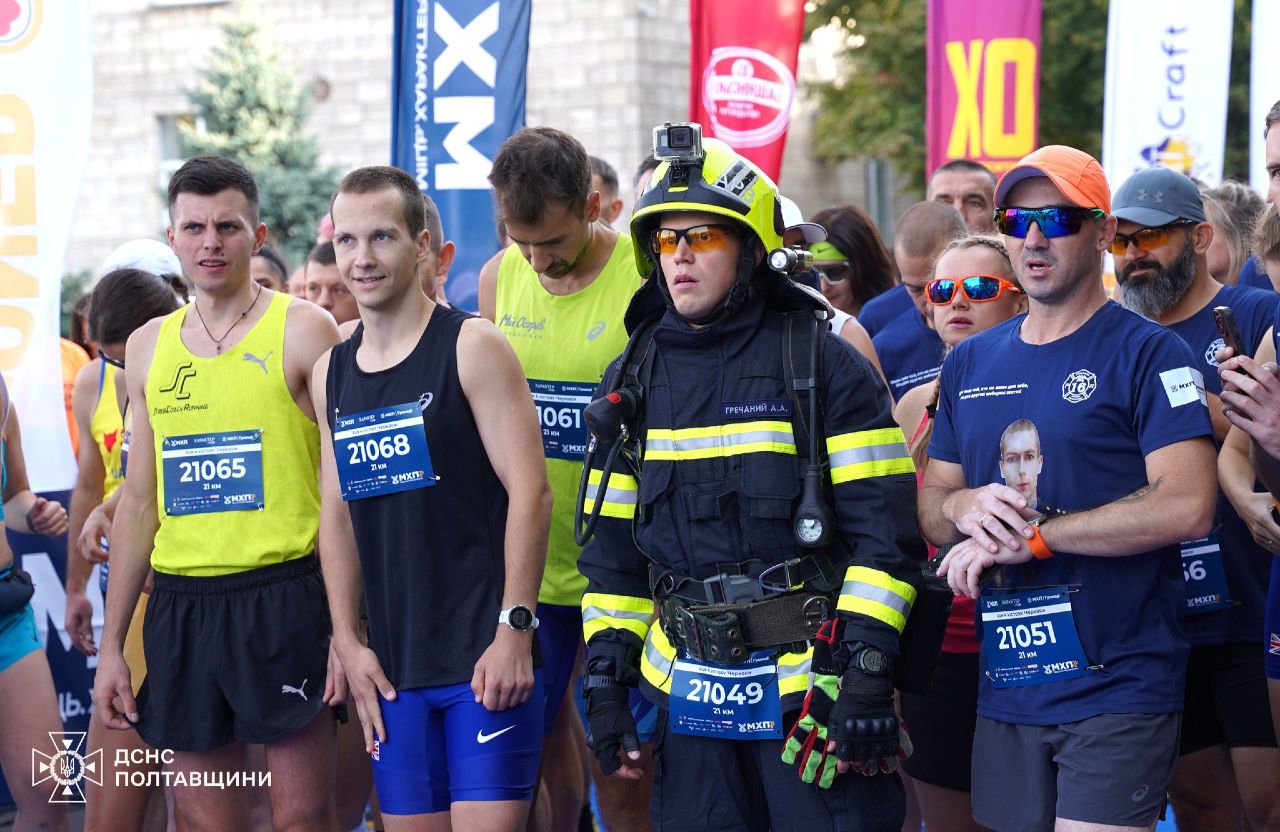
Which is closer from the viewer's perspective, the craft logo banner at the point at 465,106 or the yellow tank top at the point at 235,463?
the yellow tank top at the point at 235,463

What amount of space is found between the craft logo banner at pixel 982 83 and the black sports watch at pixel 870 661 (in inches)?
267

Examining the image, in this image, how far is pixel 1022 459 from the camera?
12.7 feet

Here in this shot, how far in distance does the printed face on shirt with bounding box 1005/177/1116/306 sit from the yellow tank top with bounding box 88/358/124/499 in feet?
12.5

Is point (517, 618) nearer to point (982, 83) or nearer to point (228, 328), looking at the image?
point (228, 328)

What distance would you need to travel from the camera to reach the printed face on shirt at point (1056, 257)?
3.91 m

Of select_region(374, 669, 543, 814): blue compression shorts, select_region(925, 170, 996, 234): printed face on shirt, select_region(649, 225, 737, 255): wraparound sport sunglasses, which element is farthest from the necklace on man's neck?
select_region(925, 170, 996, 234): printed face on shirt

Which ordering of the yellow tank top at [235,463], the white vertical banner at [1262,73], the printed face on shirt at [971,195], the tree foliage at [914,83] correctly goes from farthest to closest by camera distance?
the tree foliage at [914,83] < the white vertical banner at [1262,73] < the printed face on shirt at [971,195] < the yellow tank top at [235,463]

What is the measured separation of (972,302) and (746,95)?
464 centimetres

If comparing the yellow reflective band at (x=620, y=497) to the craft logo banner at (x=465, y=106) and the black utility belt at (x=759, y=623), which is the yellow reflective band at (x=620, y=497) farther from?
the craft logo banner at (x=465, y=106)

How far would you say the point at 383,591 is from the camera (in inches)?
173

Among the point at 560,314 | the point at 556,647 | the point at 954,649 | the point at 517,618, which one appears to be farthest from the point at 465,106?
the point at 954,649

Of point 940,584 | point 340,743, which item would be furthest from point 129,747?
point 940,584

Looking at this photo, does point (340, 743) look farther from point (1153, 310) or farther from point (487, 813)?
point (1153, 310)

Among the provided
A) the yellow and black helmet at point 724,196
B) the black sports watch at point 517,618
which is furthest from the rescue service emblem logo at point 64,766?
the yellow and black helmet at point 724,196
